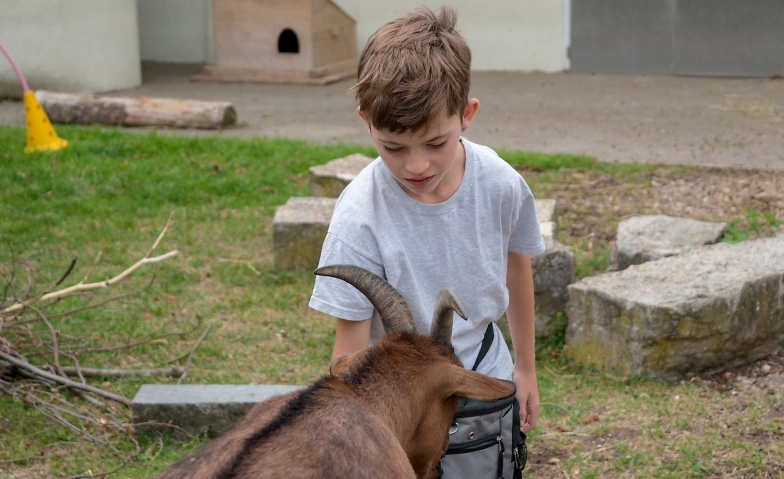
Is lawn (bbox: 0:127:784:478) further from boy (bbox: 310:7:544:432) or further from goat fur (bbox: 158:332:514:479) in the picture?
goat fur (bbox: 158:332:514:479)

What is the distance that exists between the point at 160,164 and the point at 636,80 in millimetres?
7698

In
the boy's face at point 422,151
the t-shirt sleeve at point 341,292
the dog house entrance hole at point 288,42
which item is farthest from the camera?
the dog house entrance hole at point 288,42

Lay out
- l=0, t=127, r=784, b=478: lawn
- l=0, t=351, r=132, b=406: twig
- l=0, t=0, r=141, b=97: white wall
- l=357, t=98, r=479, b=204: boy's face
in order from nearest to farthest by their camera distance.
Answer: l=357, t=98, r=479, b=204: boy's face < l=0, t=127, r=784, b=478: lawn < l=0, t=351, r=132, b=406: twig < l=0, t=0, r=141, b=97: white wall

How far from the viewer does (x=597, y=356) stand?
488cm

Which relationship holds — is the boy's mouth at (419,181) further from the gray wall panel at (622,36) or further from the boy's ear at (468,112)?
the gray wall panel at (622,36)

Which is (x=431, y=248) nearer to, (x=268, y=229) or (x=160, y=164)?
(x=268, y=229)

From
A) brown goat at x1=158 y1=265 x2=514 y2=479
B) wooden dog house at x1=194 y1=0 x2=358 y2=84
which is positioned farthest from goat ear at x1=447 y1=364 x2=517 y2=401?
wooden dog house at x1=194 y1=0 x2=358 y2=84

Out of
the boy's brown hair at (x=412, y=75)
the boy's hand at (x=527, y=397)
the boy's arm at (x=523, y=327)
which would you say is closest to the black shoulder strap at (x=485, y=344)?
the boy's arm at (x=523, y=327)

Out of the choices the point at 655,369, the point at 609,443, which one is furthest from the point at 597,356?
the point at 609,443

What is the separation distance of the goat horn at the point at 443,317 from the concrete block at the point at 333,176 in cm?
471

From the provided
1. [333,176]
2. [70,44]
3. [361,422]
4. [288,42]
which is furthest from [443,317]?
[288,42]

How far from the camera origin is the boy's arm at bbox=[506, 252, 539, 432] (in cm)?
305

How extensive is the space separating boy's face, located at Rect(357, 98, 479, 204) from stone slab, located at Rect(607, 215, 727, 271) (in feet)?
10.7

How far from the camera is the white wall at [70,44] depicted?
1173cm
